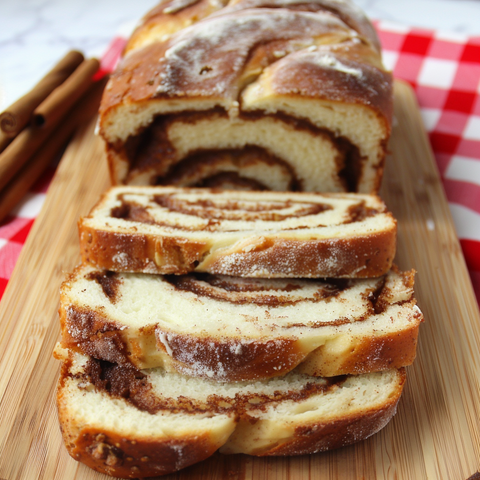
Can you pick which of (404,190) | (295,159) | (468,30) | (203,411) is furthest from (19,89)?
(468,30)

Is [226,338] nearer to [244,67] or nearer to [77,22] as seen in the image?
[244,67]

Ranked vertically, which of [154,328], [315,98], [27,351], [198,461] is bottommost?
[198,461]

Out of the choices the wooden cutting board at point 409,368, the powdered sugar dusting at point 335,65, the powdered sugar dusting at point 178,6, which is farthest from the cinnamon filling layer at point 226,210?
the powdered sugar dusting at point 178,6

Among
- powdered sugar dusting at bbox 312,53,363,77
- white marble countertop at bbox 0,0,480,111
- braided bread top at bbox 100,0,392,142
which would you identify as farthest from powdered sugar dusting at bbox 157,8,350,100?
white marble countertop at bbox 0,0,480,111

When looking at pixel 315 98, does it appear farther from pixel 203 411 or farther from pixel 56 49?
pixel 56 49

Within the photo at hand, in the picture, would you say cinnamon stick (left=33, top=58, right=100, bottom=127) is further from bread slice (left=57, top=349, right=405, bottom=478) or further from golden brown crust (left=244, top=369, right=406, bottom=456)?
golden brown crust (left=244, top=369, right=406, bottom=456)

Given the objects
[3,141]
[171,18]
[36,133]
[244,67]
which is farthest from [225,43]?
[3,141]

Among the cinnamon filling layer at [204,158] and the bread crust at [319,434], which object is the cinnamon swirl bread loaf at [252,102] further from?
the bread crust at [319,434]
